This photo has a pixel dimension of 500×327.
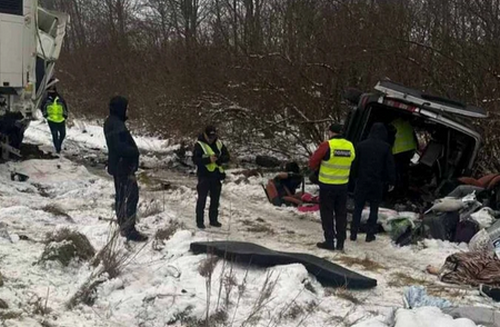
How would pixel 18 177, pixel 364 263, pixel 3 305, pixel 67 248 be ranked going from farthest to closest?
pixel 18 177, pixel 364 263, pixel 67 248, pixel 3 305

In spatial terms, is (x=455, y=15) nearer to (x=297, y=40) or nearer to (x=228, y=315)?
(x=297, y=40)

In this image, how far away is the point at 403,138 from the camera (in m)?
9.77

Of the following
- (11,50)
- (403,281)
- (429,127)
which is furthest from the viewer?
(11,50)

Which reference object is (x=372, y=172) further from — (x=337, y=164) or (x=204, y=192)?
(x=204, y=192)

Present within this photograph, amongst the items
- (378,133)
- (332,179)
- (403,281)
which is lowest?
(403,281)

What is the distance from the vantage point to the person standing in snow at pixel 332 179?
7641 millimetres

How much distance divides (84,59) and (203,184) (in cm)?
2036

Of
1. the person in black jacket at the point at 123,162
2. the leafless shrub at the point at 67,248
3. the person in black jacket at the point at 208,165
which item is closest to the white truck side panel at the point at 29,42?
the person in black jacket at the point at 208,165

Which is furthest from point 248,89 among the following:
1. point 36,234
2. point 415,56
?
point 36,234

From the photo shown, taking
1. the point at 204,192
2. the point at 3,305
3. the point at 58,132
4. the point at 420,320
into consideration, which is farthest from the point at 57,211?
the point at 58,132

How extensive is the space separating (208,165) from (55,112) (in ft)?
22.5

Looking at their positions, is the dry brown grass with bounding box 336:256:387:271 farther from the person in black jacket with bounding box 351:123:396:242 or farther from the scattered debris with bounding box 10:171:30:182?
the scattered debris with bounding box 10:171:30:182

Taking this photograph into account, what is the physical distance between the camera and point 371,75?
499 inches

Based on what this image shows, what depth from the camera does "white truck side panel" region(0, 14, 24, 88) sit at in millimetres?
10695
